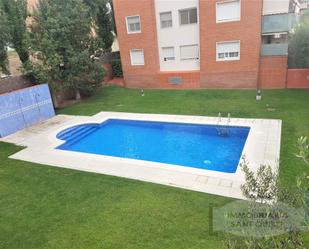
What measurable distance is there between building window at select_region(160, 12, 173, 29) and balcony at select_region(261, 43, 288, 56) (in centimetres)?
724

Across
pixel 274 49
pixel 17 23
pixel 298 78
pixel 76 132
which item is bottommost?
pixel 76 132

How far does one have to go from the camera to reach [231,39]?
19.6 metres

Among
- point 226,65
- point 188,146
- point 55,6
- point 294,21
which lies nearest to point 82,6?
point 55,6

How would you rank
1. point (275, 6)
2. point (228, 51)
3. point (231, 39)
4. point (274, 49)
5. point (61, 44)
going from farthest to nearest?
point (228, 51)
point (231, 39)
point (274, 49)
point (61, 44)
point (275, 6)

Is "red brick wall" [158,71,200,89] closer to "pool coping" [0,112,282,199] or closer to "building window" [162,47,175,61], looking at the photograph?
"building window" [162,47,175,61]

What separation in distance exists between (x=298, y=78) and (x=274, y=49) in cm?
256

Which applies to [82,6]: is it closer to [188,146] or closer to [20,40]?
[20,40]

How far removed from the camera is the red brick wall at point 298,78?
61.0 feet

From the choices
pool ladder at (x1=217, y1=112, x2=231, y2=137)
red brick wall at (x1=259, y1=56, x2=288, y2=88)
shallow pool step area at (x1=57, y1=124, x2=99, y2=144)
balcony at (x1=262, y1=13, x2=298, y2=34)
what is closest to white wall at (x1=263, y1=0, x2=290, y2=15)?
balcony at (x1=262, y1=13, x2=298, y2=34)

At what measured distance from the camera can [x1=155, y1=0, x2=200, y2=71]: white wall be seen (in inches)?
824

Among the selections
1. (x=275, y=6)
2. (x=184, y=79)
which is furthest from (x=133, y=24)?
(x=275, y=6)

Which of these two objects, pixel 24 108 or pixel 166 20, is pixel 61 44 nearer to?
pixel 24 108

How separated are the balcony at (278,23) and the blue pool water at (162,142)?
8324 millimetres

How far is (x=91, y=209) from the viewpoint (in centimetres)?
832
